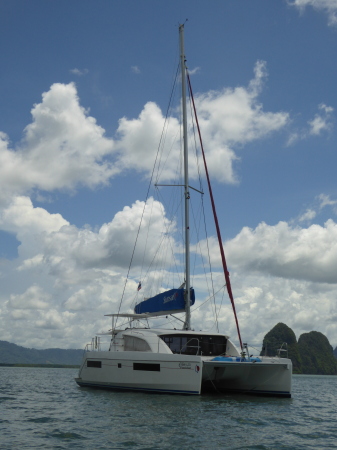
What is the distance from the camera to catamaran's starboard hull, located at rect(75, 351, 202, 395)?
16.2 metres

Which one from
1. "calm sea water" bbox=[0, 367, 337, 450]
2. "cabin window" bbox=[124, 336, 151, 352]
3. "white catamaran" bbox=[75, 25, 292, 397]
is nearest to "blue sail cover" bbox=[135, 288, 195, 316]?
"white catamaran" bbox=[75, 25, 292, 397]

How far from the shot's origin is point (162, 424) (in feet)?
37.3

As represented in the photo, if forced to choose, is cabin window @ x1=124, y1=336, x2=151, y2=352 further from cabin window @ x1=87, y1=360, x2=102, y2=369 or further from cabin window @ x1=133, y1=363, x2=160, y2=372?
cabin window @ x1=87, y1=360, x2=102, y2=369

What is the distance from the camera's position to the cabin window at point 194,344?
1855 cm

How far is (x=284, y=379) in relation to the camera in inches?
709

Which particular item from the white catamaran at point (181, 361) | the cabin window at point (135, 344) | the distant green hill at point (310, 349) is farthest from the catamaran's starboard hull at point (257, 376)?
the distant green hill at point (310, 349)

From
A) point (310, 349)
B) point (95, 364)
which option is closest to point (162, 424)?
point (95, 364)

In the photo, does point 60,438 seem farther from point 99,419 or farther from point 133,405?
point 133,405

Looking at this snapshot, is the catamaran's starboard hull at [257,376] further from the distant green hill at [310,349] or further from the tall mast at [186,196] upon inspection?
the distant green hill at [310,349]

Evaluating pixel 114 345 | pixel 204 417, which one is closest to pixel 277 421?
pixel 204 417

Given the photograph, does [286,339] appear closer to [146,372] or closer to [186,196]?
[186,196]

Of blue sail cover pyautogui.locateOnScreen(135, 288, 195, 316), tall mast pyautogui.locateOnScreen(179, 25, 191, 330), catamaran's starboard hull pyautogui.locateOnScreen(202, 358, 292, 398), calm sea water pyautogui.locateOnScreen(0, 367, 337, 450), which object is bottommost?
calm sea water pyautogui.locateOnScreen(0, 367, 337, 450)

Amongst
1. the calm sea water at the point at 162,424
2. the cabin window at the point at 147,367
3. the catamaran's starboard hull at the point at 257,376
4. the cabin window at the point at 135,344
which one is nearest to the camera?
the calm sea water at the point at 162,424

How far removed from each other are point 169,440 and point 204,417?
319cm
